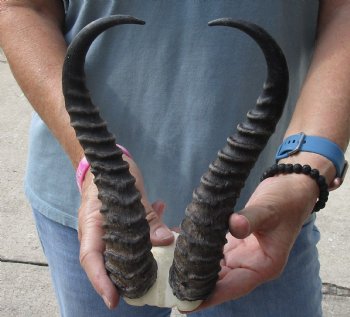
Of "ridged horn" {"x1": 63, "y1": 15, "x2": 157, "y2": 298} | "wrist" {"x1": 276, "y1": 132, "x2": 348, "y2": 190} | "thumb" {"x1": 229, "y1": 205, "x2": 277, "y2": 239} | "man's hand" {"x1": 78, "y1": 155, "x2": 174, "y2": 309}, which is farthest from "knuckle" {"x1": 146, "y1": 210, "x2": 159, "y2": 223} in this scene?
"wrist" {"x1": 276, "y1": 132, "x2": 348, "y2": 190}

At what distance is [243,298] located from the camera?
6.89 ft

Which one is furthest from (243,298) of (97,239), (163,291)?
(97,239)

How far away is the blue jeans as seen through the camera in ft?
6.85

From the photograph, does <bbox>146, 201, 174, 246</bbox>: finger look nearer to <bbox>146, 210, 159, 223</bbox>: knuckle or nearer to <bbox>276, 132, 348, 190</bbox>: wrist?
<bbox>146, 210, 159, 223</bbox>: knuckle

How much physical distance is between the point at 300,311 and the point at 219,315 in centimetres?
26

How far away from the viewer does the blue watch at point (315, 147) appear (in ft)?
5.81

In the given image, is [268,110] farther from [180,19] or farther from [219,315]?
[219,315]

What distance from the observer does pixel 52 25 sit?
80.7 inches

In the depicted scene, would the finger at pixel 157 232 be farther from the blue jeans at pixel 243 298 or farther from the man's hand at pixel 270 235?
the blue jeans at pixel 243 298

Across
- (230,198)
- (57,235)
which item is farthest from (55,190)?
(230,198)

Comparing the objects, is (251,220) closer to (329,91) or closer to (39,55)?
(329,91)

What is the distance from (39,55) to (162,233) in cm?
66

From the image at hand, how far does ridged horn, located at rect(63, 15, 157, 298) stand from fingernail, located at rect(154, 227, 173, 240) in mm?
110

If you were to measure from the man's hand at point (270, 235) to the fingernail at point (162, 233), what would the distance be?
16 cm
